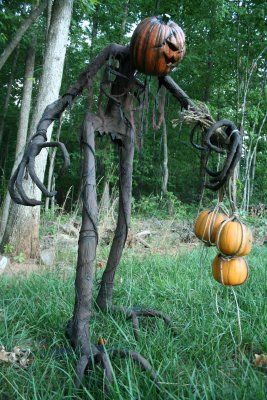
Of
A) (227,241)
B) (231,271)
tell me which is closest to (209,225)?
(227,241)

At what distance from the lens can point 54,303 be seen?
9.62 ft

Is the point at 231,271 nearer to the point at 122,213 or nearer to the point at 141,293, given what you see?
the point at 122,213

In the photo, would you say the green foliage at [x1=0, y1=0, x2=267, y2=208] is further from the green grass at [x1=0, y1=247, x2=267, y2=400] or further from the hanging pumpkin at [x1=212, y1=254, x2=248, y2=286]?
the hanging pumpkin at [x1=212, y1=254, x2=248, y2=286]

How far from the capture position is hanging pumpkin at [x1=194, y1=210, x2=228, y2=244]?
6.40 feet

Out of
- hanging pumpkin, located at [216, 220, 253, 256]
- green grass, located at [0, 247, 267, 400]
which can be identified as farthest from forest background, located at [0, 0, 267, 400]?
hanging pumpkin, located at [216, 220, 253, 256]

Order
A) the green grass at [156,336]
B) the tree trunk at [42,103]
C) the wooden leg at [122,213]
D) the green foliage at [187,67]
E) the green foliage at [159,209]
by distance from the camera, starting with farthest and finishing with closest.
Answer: the green foliage at [159,209], the green foliage at [187,67], the tree trunk at [42,103], the wooden leg at [122,213], the green grass at [156,336]

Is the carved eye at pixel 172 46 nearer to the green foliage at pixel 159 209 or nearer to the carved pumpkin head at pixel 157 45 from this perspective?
the carved pumpkin head at pixel 157 45

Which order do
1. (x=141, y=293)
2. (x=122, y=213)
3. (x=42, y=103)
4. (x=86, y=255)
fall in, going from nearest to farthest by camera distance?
(x=86, y=255), (x=122, y=213), (x=141, y=293), (x=42, y=103)

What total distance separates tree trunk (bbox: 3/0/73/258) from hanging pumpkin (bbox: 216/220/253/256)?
3976 millimetres

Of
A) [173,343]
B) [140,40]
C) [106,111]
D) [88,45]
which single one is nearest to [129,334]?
[173,343]

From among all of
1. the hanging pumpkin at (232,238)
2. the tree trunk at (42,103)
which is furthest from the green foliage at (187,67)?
the hanging pumpkin at (232,238)

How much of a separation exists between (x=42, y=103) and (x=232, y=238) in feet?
14.4

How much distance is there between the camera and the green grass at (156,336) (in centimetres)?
176

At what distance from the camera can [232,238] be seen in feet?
6.15
